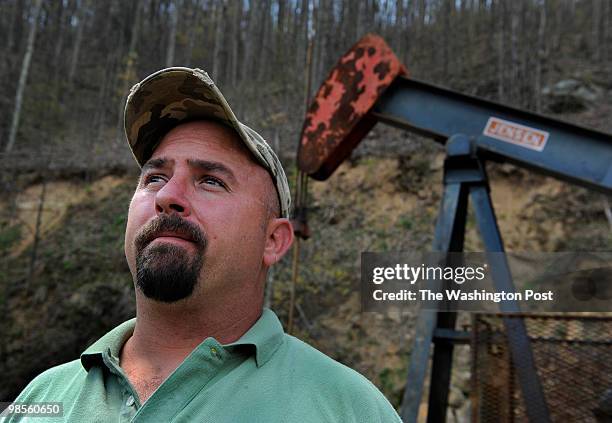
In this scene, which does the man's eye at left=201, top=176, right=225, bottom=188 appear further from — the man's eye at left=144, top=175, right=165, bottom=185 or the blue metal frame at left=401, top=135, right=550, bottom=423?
the blue metal frame at left=401, top=135, right=550, bottom=423

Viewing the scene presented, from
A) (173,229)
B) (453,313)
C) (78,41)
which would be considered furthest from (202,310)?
(78,41)

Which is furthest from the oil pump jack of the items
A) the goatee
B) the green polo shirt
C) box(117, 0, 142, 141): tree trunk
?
box(117, 0, 142, 141): tree trunk

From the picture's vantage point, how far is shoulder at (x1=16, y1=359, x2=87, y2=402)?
1.34m

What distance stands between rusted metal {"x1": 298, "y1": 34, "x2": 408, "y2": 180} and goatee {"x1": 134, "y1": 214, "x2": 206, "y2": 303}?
8.90ft

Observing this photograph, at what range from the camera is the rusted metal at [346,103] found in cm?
388

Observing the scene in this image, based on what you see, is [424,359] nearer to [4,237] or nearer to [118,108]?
[4,237]

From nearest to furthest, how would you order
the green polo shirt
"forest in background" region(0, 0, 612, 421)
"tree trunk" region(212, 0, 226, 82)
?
the green polo shirt < "forest in background" region(0, 0, 612, 421) < "tree trunk" region(212, 0, 226, 82)

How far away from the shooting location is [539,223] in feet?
27.8

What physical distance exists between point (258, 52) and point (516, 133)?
17.5 metres

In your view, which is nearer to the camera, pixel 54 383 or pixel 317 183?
pixel 54 383

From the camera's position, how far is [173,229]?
4.31ft

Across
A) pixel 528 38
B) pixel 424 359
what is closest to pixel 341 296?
pixel 424 359

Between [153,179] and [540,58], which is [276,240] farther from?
[540,58]

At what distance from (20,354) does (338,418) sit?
29.9ft
